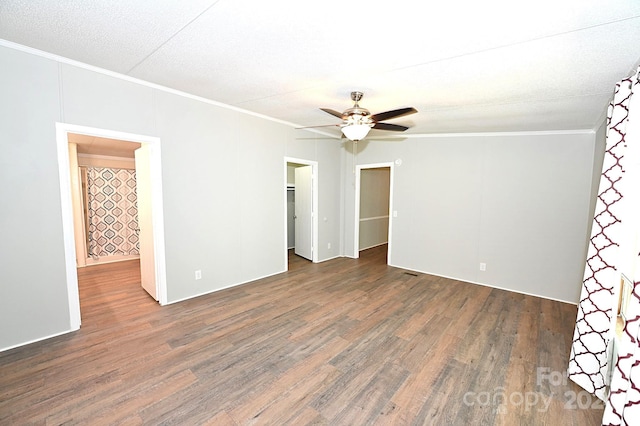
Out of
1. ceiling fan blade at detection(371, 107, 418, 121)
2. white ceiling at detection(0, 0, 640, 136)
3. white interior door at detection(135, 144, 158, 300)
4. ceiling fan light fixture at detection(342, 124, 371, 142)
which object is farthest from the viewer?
white interior door at detection(135, 144, 158, 300)

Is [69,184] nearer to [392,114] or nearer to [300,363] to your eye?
[300,363]

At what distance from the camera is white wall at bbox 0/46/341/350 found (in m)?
2.39

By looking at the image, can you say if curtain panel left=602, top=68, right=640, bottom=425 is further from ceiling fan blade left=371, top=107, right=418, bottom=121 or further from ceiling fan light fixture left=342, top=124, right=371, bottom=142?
ceiling fan light fixture left=342, top=124, right=371, bottom=142

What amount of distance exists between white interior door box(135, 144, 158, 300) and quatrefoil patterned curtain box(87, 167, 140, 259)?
276 cm

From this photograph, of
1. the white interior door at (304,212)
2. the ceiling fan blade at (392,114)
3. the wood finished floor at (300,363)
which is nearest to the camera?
the wood finished floor at (300,363)

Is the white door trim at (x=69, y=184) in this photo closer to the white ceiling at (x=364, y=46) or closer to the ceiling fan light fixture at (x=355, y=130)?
the white ceiling at (x=364, y=46)

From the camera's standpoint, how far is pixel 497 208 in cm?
436

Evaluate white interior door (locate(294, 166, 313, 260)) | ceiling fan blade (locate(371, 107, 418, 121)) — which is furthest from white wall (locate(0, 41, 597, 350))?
ceiling fan blade (locate(371, 107, 418, 121))

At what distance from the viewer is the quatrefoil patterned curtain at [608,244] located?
188cm

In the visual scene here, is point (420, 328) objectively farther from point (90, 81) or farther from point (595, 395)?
point (90, 81)

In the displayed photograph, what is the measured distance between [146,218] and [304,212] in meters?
2.99

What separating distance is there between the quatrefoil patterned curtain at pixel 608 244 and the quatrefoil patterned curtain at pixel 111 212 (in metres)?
7.52

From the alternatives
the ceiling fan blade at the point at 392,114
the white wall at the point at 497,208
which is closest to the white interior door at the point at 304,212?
the white wall at the point at 497,208

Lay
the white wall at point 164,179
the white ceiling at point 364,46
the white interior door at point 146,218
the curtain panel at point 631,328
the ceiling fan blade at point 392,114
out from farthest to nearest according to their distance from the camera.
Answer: the white interior door at point 146,218, the ceiling fan blade at point 392,114, the white wall at point 164,179, the white ceiling at point 364,46, the curtain panel at point 631,328
